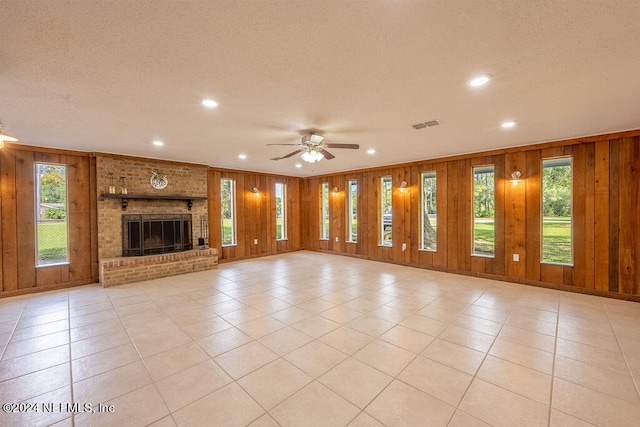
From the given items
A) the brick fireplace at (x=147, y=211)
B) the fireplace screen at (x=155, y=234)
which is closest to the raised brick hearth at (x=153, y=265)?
the brick fireplace at (x=147, y=211)

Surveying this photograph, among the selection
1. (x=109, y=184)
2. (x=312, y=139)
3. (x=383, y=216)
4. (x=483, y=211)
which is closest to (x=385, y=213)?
(x=383, y=216)

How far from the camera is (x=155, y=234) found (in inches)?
235

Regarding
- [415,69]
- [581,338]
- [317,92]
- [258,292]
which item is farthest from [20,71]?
[581,338]

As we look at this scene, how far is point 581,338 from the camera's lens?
9.55 feet

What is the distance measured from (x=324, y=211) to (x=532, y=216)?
219 inches

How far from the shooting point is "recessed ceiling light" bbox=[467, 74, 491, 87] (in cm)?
234

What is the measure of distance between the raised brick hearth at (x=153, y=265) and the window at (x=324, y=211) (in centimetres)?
367

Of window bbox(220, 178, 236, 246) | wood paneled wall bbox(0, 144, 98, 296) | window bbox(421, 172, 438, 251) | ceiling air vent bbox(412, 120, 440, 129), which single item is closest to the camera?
ceiling air vent bbox(412, 120, 440, 129)

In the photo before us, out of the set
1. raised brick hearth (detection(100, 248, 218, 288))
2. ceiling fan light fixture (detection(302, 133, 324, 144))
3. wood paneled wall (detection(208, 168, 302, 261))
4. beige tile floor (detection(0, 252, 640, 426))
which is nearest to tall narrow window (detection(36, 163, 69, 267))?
raised brick hearth (detection(100, 248, 218, 288))

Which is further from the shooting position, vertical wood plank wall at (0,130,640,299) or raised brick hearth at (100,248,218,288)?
raised brick hearth at (100,248,218,288)

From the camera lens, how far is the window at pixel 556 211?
4.64 meters

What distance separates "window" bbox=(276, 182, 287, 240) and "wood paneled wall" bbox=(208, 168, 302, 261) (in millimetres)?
109

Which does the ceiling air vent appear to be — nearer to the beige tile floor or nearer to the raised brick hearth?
the beige tile floor

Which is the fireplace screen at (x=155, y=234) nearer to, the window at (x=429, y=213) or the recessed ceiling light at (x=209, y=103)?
the recessed ceiling light at (x=209, y=103)
